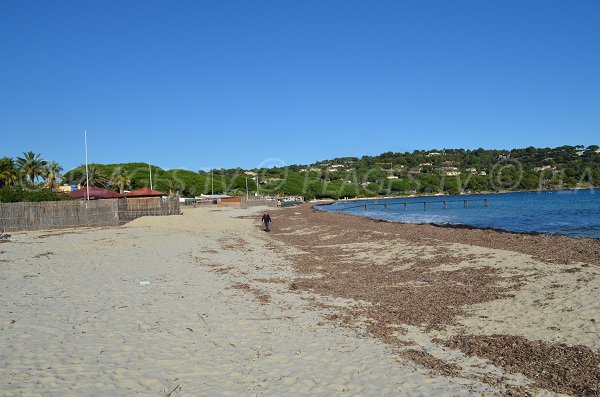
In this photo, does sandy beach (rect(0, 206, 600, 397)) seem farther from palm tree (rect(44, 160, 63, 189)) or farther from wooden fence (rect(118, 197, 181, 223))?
palm tree (rect(44, 160, 63, 189))

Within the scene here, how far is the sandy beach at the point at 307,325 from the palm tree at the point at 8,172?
46675mm

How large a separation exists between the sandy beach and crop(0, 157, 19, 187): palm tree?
153 feet

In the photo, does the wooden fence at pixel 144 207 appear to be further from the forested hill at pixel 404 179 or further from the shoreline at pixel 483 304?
the forested hill at pixel 404 179

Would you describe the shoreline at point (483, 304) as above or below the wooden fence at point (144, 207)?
below

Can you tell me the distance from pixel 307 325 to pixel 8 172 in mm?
58449

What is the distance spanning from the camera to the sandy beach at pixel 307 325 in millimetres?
5555

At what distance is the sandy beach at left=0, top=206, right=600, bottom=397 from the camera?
18.2 ft

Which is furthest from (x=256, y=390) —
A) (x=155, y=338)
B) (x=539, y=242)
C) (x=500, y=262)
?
→ (x=539, y=242)

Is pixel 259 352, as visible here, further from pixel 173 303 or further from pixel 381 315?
pixel 173 303

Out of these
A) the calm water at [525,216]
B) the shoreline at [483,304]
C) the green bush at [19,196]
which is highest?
the green bush at [19,196]

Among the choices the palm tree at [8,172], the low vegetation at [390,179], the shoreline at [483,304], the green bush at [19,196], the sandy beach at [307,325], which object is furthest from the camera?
the low vegetation at [390,179]

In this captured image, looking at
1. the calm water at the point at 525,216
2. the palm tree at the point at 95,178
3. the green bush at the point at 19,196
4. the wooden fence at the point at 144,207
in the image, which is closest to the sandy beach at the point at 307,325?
the calm water at the point at 525,216

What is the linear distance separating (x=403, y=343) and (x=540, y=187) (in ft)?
478

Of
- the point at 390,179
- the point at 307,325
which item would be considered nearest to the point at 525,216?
the point at 307,325
